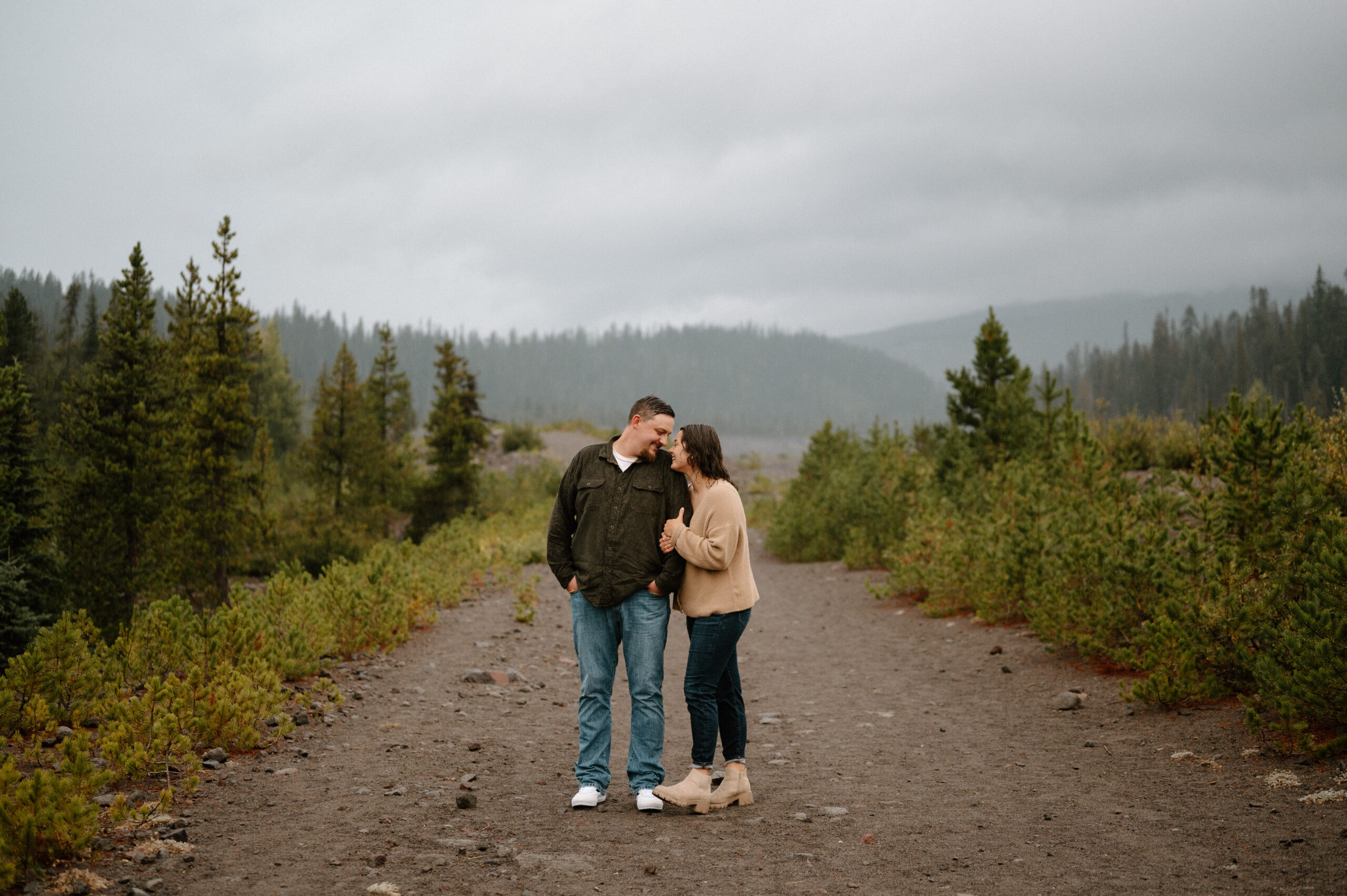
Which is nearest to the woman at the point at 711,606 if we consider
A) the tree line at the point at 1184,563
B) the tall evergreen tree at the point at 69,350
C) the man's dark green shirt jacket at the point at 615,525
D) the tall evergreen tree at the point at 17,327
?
the man's dark green shirt jacket at the point at 615,525

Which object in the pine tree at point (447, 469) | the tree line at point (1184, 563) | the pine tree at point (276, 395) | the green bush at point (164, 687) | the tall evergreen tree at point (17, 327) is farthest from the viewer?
the pine tree at point (276, 395)

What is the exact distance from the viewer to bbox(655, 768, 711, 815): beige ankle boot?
15.3 ft

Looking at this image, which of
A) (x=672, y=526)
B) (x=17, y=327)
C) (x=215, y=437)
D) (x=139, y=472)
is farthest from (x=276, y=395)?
(x=672, y=526)

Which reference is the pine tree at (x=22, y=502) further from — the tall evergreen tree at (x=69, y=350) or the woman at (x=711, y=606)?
the tall evergreen tree at (x=69, y=350)

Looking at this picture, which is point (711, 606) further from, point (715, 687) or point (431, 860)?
point (431, 860)

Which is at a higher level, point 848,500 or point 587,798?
point 848,500

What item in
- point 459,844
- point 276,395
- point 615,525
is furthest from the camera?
point 276,395

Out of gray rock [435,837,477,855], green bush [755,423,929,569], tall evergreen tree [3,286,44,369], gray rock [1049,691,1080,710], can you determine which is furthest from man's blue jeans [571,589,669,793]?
tall evergreen tree [3,286,44,369]

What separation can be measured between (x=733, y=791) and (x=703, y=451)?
1.97 metres

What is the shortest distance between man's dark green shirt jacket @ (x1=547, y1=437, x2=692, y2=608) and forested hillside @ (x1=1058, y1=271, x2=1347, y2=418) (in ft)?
179

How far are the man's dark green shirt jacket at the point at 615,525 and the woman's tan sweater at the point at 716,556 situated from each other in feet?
0.46

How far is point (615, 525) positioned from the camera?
4832mm

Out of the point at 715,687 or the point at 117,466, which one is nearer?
the point at 715,687

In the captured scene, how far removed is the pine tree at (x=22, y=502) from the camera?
35.2ft
